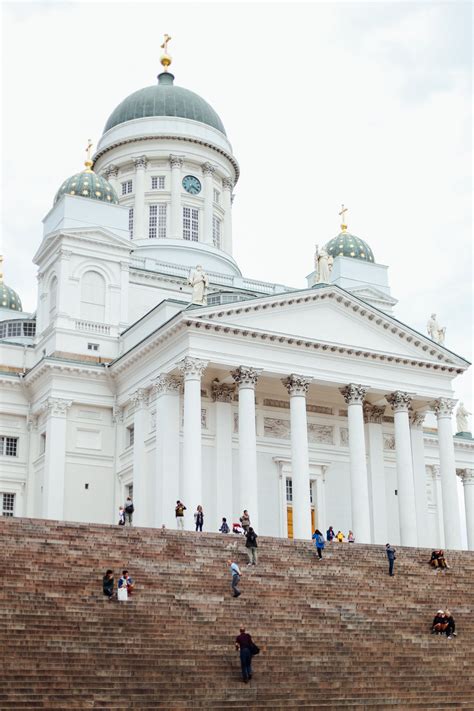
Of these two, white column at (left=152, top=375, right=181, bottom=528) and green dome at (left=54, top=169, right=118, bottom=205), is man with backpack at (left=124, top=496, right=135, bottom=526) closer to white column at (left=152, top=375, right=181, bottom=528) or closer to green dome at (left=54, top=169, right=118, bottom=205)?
white column at (left=152, top=375, right=181, bottom=528)

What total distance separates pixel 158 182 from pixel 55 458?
20845 millimetres

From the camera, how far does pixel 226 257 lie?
57.5 m

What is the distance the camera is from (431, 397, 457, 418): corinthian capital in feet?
145

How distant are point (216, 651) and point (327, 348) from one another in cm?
2068

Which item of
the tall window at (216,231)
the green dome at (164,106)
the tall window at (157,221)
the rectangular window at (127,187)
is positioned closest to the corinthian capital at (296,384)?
the tall window at (157,221)

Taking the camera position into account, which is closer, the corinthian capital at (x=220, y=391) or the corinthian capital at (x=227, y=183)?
the corinthian capital at (x=220, y=391)

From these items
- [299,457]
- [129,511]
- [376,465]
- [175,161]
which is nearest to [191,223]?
[175,161]

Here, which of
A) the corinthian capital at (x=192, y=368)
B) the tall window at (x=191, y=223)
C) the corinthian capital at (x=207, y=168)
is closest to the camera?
the corinthian capital at (x=192, y=368)

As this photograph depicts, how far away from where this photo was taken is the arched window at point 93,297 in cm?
4603

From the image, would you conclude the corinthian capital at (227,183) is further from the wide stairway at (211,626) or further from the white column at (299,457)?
the wide stairway at (211,626)

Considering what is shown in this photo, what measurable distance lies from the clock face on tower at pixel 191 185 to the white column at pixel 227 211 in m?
2.31

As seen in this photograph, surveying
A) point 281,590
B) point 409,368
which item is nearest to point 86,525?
point 281,590

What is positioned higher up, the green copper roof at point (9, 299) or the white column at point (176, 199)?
the white column at point (176, 199)

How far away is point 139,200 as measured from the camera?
5700 centimetres
